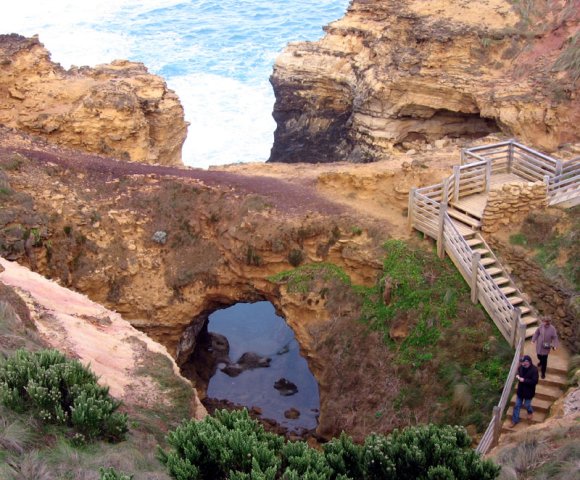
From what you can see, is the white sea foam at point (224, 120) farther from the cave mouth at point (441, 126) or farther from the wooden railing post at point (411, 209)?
the wooden railing post at point (411, 209)

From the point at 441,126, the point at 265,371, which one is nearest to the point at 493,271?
the point at 265,371

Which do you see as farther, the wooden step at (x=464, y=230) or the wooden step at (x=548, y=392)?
the wooden step at (x=464, y=230)

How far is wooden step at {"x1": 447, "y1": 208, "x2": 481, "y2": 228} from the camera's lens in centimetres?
1817

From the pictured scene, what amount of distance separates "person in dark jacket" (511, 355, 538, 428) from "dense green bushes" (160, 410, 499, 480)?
167 inches

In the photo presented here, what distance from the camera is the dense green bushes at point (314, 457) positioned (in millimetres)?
8602

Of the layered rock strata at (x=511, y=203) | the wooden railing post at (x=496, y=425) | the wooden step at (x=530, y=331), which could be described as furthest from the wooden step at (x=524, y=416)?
the layered rock strata at (x=511, y=203)

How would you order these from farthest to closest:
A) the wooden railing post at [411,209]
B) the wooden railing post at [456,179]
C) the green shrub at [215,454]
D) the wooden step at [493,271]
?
1. the wooden railing post at [411,209]
2. the wooden railing post at [456,179]
3. the wooden step at [493,271]
4. the green shrub at [215,454]

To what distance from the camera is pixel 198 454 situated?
8734 millimetres

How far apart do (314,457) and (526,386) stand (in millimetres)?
6159

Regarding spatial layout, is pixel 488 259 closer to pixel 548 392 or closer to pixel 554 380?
pixel 554 380

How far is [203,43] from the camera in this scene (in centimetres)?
6581

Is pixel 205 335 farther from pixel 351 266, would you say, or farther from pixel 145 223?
pixel 351 266

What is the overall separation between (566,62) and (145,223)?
58.8ft

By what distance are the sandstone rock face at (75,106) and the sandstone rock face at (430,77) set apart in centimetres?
938
